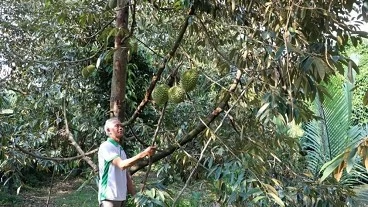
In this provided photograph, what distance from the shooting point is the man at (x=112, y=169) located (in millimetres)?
1649

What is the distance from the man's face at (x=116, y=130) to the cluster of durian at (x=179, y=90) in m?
0.18

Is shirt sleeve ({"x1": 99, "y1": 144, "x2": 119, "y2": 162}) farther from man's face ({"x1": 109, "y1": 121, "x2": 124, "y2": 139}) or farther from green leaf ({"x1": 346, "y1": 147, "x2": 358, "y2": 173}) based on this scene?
green leaf ({"x1": 346, "y1": 147, "x2": 358, "y2": 173})

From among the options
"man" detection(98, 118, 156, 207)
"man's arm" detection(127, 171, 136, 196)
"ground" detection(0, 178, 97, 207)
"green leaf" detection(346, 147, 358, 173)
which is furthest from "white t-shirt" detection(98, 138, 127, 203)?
"ground" detection(0, 178, 97, 207)

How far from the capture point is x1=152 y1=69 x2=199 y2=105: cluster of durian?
4.94 feet

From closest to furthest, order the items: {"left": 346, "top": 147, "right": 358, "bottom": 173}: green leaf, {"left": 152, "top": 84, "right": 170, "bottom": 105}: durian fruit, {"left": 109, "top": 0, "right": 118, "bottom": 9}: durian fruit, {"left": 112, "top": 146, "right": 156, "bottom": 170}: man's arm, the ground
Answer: {"left": 346, "top": 147, "right": 358, "bottom": 173}: green leaf, {"left": 112, "top": 146, "right": 156, "bottom": 170}: man's arm, {"left": 152, "top": 84, "right": 170, "bottom": 105}: durian fruit, {"left": 109, "top": 0, "right": 118, "bottom": 9}: durian fruit, the ground

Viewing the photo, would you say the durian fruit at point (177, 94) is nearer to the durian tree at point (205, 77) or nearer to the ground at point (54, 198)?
the durian tree at point (205, 77)

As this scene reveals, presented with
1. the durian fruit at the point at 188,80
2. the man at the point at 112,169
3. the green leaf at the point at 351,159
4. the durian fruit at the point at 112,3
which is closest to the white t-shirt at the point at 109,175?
the man at the point at 112,169

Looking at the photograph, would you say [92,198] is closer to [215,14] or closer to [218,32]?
[218,32]

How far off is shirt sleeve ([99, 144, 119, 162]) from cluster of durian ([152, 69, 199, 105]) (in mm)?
254

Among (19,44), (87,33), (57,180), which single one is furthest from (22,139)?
(57,180)

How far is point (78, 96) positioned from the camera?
251 cm

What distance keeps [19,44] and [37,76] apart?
0.82 m

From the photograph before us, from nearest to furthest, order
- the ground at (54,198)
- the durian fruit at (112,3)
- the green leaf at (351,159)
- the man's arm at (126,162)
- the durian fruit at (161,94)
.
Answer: the green leaf at (351,159) → the man's arm at (126,162) → the durian fruit at (161,94) → the durian fruit at (112,3) → the ground at (54,198)

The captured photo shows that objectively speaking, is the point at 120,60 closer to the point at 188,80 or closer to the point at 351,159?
the point at 188,80
